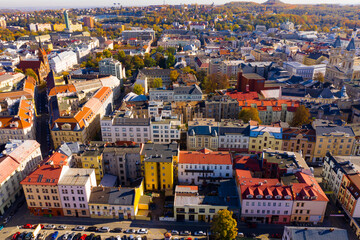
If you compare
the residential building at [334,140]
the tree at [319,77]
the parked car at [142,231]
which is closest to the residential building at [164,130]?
the parked car at [142,231]

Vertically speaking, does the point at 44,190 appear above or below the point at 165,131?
below

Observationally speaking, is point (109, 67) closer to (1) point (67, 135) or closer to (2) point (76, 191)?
(1) point (67, 135)

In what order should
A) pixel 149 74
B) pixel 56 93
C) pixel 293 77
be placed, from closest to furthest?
pixel 56 93
pixel 293 77
pixel 149 74

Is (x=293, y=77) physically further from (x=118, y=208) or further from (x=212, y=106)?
(x=118, y=208)

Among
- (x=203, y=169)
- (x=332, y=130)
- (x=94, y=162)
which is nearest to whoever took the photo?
(x=94, y=162)

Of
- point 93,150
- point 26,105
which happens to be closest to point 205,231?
point 93,150

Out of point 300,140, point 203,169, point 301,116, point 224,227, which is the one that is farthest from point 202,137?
point 301,116

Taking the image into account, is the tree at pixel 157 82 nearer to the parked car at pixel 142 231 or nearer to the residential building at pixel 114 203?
the residential building at pixel 114 203
